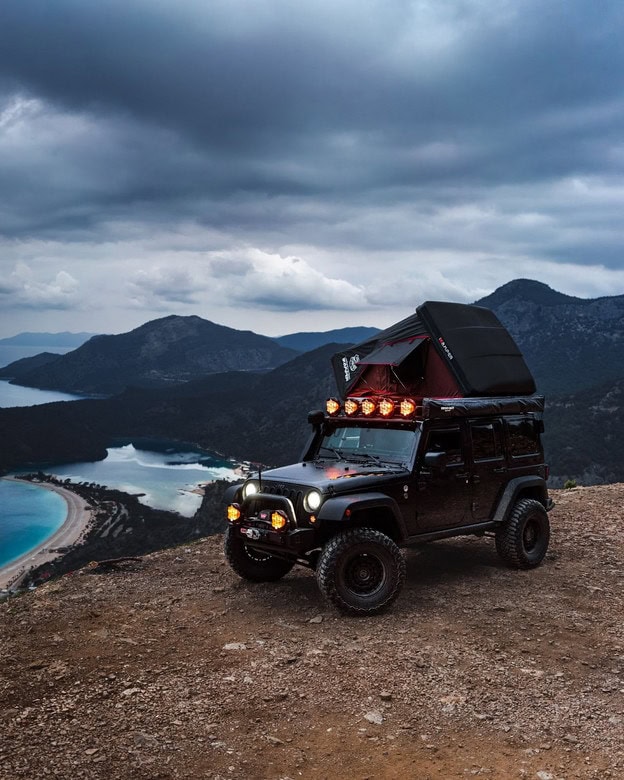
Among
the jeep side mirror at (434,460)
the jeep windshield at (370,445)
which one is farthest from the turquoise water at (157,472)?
the jeep side mirror at (434,460)

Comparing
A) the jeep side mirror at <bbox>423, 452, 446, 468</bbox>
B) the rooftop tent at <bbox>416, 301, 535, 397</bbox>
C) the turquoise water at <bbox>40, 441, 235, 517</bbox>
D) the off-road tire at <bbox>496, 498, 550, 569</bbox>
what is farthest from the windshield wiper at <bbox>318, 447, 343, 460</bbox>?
the turquoise water at <bbox>40, 441, 235, 517</bbox>

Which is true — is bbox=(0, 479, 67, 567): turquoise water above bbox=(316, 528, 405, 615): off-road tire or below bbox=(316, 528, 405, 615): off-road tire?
below

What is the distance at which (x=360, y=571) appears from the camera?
7230 millimetres

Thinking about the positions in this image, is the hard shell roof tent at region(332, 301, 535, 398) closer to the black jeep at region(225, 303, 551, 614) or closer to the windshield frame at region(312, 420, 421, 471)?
the black jeep at region(225, 303, 551, 614)

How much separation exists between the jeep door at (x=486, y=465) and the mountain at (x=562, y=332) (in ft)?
401

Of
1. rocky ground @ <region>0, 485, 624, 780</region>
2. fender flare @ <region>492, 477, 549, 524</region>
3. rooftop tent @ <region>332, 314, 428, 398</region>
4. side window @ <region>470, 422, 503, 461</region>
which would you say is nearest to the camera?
rocky ground @ <region>0, 485, 624, 780</region>

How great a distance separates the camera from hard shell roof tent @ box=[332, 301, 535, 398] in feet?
33.6

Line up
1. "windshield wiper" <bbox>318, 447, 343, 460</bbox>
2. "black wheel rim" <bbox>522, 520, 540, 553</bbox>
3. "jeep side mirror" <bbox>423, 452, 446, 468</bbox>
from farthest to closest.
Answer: "black wheel rim" <bbox>522, 520, 540, 553</bbox> → "windshield wiper" <bbox>318, 447, 343, 460</bbox> → "jeep side mirror" <bbox>423, 452, 446, 468</bbox>

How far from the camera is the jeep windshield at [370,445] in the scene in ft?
26.3

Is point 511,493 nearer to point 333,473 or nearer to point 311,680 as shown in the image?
point 333,473

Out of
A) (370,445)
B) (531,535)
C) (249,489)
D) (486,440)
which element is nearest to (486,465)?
(486,440)

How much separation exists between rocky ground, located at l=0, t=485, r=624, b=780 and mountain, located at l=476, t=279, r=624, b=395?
407 ft

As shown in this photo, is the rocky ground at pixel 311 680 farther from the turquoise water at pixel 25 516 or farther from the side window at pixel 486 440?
the turquoise water at pixel 25 516

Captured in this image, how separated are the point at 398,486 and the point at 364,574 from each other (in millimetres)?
1103
